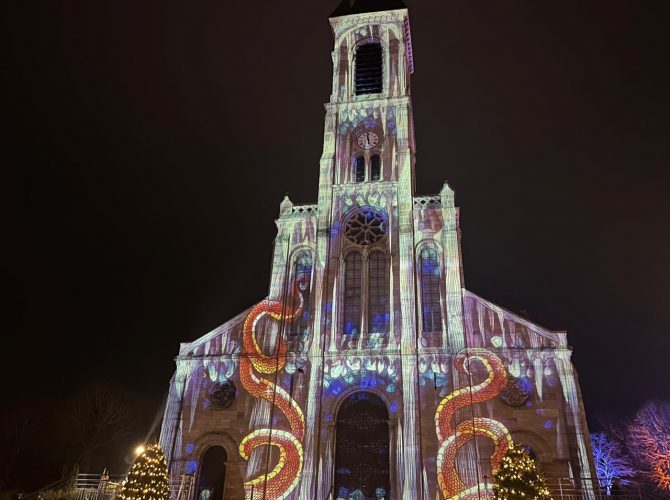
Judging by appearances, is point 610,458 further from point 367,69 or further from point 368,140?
point 367,69

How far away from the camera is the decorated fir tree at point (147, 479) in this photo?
17297 millimetres

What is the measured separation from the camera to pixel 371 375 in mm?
22547

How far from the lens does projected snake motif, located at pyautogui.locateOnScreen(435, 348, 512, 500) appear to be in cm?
1981

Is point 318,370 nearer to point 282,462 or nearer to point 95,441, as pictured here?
point 282,462

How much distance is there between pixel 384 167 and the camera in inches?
1089

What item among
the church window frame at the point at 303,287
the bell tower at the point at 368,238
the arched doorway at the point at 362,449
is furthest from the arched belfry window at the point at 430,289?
the church window frame at the point at 303,287

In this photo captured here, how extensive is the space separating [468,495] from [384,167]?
16317 millimetres

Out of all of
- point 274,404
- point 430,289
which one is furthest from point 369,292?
point 274,404

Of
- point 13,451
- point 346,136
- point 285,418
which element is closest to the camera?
point 285,418

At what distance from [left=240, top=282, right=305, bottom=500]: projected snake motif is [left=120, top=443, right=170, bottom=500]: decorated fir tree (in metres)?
3.61

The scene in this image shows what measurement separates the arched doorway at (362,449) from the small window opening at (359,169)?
38.9 feet

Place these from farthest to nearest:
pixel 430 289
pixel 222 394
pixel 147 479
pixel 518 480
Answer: pixel 430 289
pixel 222 394
pixel 147 479
pixel 518 480

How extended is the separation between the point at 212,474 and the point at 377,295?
35.6ft

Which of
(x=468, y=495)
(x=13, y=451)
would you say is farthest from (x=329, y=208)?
(x=13, y=451)
